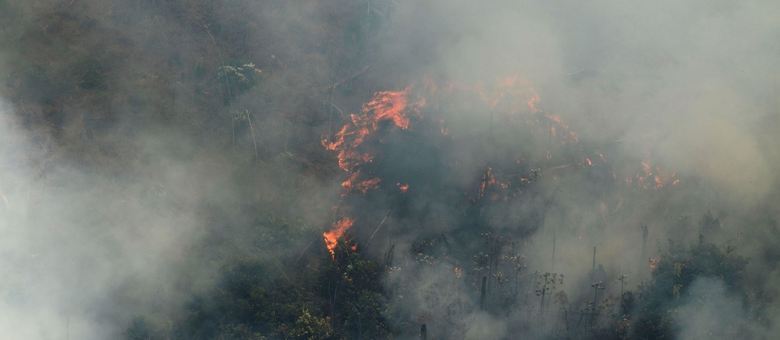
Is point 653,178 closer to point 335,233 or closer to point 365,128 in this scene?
point 365,128

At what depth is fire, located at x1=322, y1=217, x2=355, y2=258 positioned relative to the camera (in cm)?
3906

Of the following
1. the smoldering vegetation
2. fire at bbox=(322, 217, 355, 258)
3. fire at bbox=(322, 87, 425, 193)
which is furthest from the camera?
fire at bbox=(322, 87, 425, 193)

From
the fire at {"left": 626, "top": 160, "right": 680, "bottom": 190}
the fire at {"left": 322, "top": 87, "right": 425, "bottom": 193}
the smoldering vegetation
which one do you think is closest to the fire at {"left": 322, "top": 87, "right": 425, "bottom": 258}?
the fire at {"left": 322, "top": 87, "right": 425, "bottom": 193}

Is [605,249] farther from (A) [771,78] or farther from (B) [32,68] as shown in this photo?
(B) [32,68]

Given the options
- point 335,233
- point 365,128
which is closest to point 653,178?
point 365,128

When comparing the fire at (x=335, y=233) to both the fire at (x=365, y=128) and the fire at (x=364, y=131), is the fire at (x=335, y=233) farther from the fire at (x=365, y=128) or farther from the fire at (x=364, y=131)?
the fire at (x=365, y=128)

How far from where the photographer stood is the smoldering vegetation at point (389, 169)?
35.8 metres

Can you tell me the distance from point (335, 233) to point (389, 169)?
4.64m

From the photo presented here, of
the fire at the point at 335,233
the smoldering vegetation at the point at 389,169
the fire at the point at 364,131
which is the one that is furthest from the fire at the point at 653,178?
the fire at the point at 335,233

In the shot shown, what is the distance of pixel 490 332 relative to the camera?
122ft

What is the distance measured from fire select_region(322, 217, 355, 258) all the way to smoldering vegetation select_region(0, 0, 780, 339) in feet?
0.65

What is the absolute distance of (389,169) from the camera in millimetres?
41000

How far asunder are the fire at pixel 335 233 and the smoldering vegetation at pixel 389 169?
20cm

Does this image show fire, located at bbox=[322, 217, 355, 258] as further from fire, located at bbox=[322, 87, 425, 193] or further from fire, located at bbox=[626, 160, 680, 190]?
fire, located at bbox=[626, 160, 680, 190]
